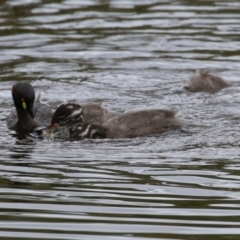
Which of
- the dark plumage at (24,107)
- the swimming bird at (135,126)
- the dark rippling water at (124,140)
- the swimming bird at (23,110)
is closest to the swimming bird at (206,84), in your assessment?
the dark rippling water at (124,140)

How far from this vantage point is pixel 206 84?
11.9m

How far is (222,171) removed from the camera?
7.58m

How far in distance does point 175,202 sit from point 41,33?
9.13 m

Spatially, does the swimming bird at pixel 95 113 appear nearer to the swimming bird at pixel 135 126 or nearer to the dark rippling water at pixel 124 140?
the swimming bird at pixel 135 126

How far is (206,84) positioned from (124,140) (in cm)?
286

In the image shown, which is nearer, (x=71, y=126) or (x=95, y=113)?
(x=71, y=126)

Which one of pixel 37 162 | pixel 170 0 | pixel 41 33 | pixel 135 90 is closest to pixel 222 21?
pixel 170 0

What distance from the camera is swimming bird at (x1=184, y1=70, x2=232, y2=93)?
11812 mm

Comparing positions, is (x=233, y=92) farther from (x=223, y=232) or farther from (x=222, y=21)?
(x=223, y=232)

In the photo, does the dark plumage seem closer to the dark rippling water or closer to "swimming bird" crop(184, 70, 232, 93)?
the dark rippling water

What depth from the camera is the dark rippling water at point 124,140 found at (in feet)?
20.0

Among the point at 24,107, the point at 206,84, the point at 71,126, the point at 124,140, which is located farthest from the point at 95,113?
the point at 206,84

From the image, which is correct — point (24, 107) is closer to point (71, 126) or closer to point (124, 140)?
point (71, 126)

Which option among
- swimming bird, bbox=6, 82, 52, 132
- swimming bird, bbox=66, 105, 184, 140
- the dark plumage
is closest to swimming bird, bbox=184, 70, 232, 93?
swimming bird, bbox=66, 105, 184, 140
